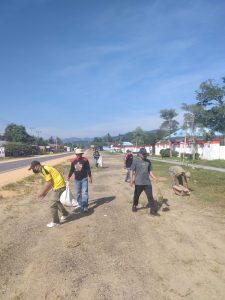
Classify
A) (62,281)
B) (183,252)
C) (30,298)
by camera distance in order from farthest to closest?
(183,252)
(62,281)
(30,298)

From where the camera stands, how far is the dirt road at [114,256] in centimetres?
497

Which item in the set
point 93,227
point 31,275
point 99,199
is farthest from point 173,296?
point 99,199

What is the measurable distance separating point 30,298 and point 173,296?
6.22 ft

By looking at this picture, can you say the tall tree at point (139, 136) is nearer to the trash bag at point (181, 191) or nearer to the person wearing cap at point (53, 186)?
the trash bag at point (181, 191)

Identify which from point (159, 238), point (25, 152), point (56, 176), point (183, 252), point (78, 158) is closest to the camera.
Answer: point (183, 252)

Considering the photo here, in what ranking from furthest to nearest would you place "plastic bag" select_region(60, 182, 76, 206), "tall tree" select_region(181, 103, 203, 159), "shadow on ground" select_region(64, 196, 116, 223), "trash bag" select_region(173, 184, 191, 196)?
"tall tree" select_region(181, 103, 203, 159) < "trash bag" select_region(173, 184, 191, 196) < "shadow on ground" select_region(64, 196, 116, 223) < "plastic bag" select_region(60, 182, 76, 206)

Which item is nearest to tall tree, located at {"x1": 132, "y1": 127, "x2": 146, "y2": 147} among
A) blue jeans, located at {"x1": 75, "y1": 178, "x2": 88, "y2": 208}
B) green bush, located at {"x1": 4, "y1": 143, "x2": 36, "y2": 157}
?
green bush, located at {"x1": 4, "y1": 143, "x2": 36, "y2": 157}

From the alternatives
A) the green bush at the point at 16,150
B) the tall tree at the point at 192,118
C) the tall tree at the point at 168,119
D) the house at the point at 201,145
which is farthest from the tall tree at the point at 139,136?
the tall tree at the point at 192,118

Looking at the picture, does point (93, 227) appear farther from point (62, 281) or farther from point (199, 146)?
point (199, 146)

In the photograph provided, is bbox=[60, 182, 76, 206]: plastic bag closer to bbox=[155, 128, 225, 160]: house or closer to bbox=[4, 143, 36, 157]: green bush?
bbox=[155, 128, 225, 160]: house

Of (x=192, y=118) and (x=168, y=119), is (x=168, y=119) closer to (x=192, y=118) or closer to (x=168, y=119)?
(x=168, y=119)

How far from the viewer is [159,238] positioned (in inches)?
293

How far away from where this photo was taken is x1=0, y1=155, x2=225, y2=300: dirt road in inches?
196

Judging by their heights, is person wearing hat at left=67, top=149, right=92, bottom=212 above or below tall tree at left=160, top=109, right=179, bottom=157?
below
